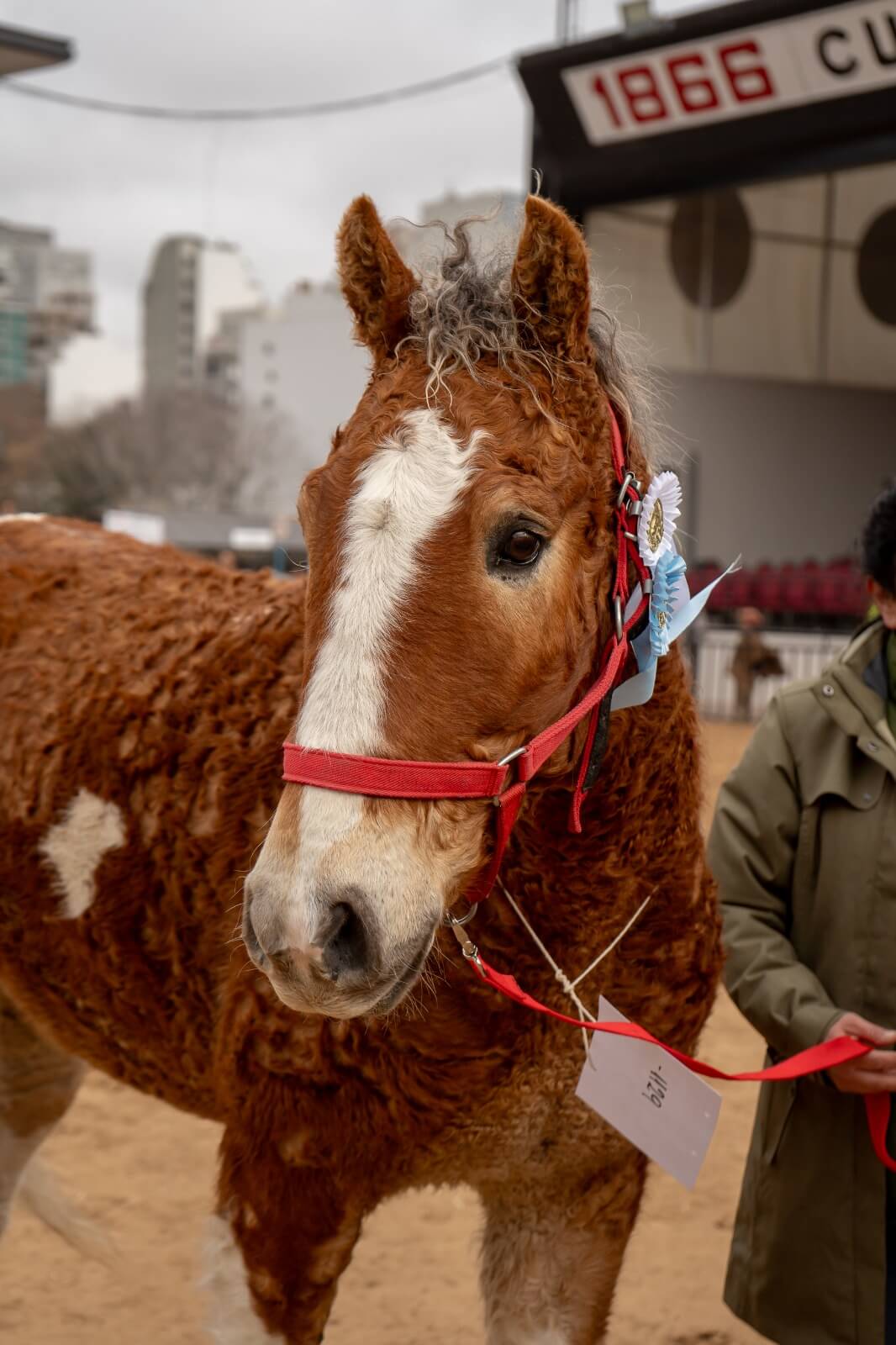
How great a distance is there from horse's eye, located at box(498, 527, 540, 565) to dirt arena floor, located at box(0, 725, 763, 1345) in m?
2.09

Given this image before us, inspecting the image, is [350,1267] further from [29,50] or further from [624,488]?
[29,50]

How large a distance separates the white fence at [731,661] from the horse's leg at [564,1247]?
13623mm

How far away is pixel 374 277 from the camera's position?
2.05m

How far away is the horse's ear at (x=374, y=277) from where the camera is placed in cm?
202

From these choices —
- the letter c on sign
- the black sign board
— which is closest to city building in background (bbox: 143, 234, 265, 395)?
the black sign board

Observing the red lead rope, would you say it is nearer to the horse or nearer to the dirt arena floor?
the horse

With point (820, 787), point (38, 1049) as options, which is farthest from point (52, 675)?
point (820, 787)

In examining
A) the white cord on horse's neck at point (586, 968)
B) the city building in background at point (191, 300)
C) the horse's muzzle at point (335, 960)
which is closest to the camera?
the horse's muzzle at point (335, 960)

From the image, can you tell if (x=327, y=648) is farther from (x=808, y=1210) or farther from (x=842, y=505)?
(x=842, y=505)

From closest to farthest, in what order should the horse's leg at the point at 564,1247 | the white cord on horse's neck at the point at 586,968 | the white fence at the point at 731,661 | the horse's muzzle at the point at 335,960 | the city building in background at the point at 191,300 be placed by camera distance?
the horse's muzzle at the point at 335,960, the white cord on horse's neck at the point at 586,968, the horse's leg at the point at 564,1247, the white fence at the point at 731,661, the city building in background at the point at 191,300

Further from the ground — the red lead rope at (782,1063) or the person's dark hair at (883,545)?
the person's dark hair at (883,545)

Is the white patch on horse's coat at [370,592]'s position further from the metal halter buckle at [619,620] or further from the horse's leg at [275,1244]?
the horse's leg at [275,1244]

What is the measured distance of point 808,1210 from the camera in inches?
99.4

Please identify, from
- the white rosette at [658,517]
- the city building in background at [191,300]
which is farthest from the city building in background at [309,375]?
the white rosette at [658,517]
